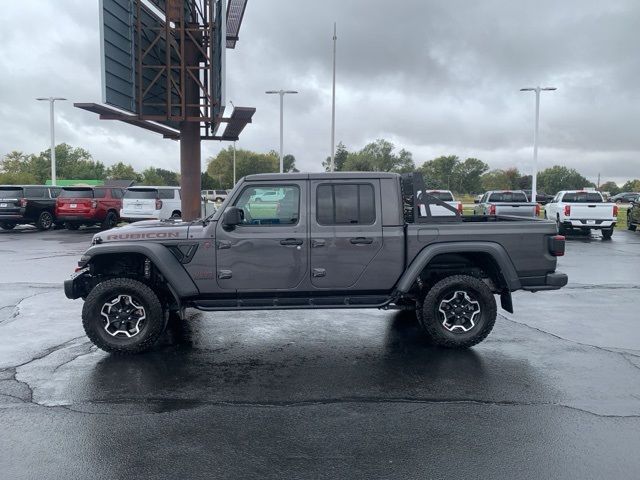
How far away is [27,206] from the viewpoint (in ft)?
75.3

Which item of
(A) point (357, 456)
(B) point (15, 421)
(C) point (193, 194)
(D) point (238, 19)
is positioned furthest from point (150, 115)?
(A) point (357, 456)

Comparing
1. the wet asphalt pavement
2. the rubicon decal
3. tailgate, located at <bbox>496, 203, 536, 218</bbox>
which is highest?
tailgate, located at <bbox>496, 203, 536, 218</bbox>

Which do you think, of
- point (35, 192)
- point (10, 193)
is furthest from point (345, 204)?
point (35, 192)

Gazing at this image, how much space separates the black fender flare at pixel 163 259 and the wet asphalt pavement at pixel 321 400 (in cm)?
75

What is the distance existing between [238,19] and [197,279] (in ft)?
56.9

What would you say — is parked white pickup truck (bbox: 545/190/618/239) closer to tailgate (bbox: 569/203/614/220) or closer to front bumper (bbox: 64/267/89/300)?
tailgate (bbox: 569/203/614/220)

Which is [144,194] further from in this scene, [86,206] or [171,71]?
[171,71]

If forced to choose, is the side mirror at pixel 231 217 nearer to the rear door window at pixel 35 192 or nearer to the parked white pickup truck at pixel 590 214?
the parked white pickup truck at pixel 590 214

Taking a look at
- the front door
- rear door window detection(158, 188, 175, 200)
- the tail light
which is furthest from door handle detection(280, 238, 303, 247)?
rear door window detection(158, 188, 175, 200)

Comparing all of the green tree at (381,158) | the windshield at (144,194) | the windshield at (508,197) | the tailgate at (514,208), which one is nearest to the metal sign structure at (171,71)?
the windshield at (144,194)

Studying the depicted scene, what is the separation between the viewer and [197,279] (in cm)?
611

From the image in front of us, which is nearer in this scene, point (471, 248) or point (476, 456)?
point (476, 456)

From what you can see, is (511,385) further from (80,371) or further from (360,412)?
(80,371)

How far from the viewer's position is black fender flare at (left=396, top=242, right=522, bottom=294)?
19.8 ft
